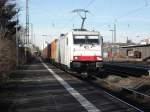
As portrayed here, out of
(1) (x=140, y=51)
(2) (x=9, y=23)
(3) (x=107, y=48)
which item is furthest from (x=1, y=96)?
(3) (x=107, y=48)

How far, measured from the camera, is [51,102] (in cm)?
1672

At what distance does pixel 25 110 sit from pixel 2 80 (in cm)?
1074

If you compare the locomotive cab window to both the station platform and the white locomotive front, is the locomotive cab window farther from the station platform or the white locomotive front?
the station platform

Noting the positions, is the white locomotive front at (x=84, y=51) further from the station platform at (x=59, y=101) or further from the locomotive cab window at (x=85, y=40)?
the station platform at (x=59, y=101)

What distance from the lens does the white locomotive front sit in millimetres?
31844

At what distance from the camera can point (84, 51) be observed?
1259 inches

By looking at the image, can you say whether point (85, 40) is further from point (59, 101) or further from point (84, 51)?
→ point (59, 101)

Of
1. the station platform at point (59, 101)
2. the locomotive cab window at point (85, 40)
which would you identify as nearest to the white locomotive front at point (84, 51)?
the locomotive cab window at point (85, 40)

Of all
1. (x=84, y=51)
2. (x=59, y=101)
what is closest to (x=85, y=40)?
(x=84, y=51)

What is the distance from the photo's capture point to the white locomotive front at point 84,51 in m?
31.8

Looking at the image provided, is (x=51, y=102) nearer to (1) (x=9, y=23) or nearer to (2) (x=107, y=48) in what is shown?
(1) (x=9, y=23)

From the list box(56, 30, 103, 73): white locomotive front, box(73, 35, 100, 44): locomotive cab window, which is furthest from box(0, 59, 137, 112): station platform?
box(73, 35, 100, 44): locomotive cab window

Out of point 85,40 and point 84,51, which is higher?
point 85,40

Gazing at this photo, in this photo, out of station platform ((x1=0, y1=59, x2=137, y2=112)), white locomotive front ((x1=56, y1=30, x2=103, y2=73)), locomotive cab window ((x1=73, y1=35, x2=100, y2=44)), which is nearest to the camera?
station platform ((x1=0, y1=59, x2=137, y2=112))
